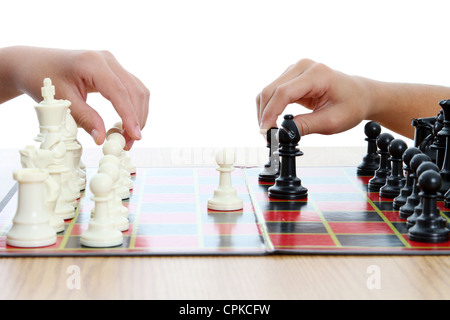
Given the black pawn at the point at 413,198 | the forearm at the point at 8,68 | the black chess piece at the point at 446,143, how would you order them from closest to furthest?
the black pawn at the point at 413,198 → the black chess piece at the point at 446,143 → the forearm at the point at 8,68

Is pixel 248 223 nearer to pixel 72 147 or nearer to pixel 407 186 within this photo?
pixel 407 186

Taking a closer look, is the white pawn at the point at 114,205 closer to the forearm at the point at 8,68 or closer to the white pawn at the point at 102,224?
the white pawn at the point at 102,224

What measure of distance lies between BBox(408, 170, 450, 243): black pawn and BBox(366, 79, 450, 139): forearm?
3.71 ft

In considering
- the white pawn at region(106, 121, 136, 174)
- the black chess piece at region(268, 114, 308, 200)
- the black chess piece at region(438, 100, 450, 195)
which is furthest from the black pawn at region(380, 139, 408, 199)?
the white pawn at region(106, 121, 136, 174)

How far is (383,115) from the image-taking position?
8.43 feet

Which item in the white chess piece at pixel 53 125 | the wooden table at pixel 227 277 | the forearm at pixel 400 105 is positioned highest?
the white chess piece at pixel 53 125

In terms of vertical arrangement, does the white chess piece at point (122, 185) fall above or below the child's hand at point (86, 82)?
below

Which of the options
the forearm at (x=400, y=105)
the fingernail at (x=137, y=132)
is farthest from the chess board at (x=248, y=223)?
the forearm at (x=400, y=105)

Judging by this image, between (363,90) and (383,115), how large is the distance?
0.59 feet

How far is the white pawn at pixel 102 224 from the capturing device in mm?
1323

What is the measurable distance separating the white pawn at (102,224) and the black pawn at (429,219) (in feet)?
1.93

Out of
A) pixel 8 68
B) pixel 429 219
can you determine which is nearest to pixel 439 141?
pixel 429 219

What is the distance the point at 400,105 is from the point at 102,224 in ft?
5.19

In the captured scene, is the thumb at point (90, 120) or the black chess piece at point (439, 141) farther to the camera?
the thumb at point (90, 120)
